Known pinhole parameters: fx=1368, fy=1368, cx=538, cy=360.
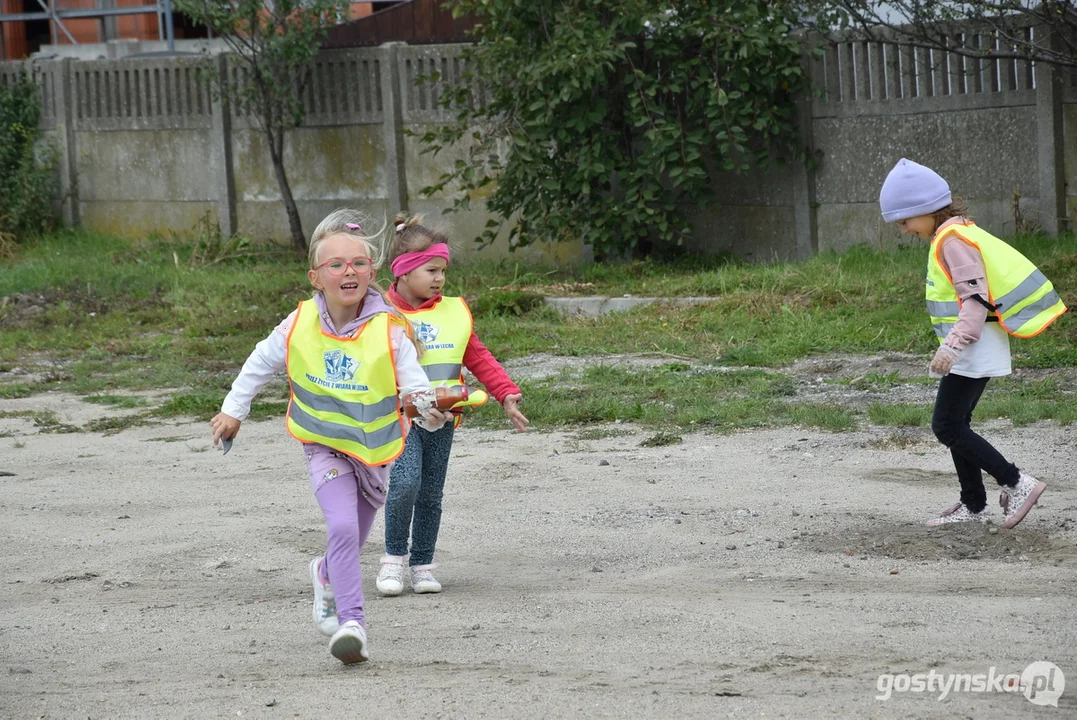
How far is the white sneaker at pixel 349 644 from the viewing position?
13.4 ft

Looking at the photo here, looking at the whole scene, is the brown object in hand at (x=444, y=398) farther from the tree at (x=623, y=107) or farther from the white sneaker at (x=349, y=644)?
the tree at (x=623, y=107)

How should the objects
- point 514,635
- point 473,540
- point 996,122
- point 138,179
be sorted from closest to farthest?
point 514,635
point 473,540
point 996,122
point 138,179

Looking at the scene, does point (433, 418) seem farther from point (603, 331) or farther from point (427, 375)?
point (603, 331)

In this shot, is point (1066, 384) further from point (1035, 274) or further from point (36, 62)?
point (36, 62)

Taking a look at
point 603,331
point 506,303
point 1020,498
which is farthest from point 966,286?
point 506,303

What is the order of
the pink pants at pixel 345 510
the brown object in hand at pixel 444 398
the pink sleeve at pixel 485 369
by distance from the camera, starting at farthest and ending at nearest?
the pink sleeve at pixel 485 369 → the brown object in hand at pixel 444 398 → the pink pants at pixel 345 510

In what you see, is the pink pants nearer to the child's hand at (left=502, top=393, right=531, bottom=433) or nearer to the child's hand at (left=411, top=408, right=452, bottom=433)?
the child's hand at (left=411, top=408, right=452, bottom=433)

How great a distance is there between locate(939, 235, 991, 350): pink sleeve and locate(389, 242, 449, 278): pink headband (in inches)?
75.0

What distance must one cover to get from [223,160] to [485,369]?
11.2m

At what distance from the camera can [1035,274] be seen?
5184mm

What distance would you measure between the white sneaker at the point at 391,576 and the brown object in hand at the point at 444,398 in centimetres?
78

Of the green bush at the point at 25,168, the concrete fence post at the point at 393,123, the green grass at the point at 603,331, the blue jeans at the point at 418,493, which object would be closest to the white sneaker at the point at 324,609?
the blue jeans at the point at 418,493

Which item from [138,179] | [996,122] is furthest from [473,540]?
[138,179]

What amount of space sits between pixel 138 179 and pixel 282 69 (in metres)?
2.67
